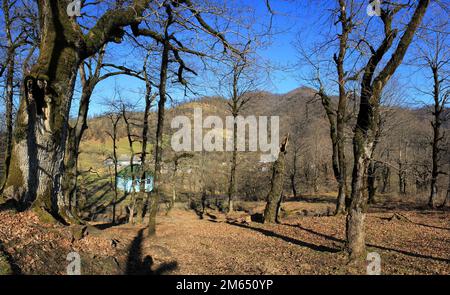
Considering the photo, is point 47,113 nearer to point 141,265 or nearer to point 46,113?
point 46,113

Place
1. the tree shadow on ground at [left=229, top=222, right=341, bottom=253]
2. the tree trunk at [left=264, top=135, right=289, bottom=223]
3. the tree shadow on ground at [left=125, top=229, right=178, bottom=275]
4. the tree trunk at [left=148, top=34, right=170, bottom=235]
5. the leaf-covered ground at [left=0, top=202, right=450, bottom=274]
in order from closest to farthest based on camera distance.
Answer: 1. the leaf-covered ground at [left=0, top=202, right=450, bottom=274]
2. the tree shadow on ground at [left=125, top=229, right=178, bottom=275]
3. the tree shadow on ground at [left=229, top=222, right=341, bottom=253]
4. the tree trunk at [left=148, top=34, right=170, bottom=235]
5. the tree trunk at [left=264, top=135, right=289, bottom=223]

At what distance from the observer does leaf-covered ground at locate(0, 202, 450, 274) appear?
568 cm

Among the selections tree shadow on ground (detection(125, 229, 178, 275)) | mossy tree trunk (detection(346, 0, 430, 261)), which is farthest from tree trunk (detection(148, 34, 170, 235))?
mossy tree trunk (detection(346, 0, 430, 261))

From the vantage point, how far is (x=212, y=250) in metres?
8.64

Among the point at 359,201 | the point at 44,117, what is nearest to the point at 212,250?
the point at 359,201

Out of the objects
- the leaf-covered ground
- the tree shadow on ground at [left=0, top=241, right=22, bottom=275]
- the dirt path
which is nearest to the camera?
the tree shadow on ground at [left=0, top=241, right=22, bottom=275]

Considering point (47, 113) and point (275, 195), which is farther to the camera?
point (275, 195)

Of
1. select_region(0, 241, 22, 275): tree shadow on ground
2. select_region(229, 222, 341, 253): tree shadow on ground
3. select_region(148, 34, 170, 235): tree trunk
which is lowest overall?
select_region(229, 222, 341, 253): tree shadow on ground

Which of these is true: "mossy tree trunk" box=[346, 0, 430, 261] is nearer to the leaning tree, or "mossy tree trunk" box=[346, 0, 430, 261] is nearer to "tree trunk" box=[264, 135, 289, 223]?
the leaning tree

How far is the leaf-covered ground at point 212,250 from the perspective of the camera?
224 inches

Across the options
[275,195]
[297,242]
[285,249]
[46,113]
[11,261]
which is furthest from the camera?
[275,195]

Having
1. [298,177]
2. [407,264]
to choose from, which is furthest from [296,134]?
[407,264]
